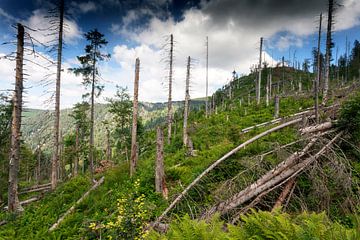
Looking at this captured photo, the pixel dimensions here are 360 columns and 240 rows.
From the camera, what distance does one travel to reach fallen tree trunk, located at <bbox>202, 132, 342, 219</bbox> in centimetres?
562

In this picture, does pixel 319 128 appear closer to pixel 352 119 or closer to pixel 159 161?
pixel 352 119

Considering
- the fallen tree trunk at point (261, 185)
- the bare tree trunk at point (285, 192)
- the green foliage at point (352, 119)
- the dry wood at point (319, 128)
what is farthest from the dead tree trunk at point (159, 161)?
the green foliage at point (352, 119)

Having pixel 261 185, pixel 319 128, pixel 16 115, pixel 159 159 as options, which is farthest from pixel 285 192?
pixel 16 115

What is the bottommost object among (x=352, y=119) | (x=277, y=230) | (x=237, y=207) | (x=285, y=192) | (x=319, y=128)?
(x=237, y=207)

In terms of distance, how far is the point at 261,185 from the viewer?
589 cm

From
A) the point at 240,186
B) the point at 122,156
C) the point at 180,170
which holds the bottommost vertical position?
the point at 122,156

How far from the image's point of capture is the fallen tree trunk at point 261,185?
5.62 metres

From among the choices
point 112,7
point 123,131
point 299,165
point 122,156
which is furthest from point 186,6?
point 122,156

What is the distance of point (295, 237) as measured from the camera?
2871 mm

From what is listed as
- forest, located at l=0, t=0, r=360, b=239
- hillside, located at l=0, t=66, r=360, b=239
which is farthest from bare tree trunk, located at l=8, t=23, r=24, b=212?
hillside, located at l=0, t=66, r=360, b=239

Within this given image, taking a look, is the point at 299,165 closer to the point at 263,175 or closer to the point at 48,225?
the point at 263,175

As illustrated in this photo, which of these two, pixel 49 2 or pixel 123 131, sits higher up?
pixel 49 2

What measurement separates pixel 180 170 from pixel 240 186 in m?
5.20

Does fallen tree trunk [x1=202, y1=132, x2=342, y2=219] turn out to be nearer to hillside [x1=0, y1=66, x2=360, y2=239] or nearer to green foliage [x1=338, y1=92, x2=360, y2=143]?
hillside [x1=0, y1=66, x2=360, y2=239]
